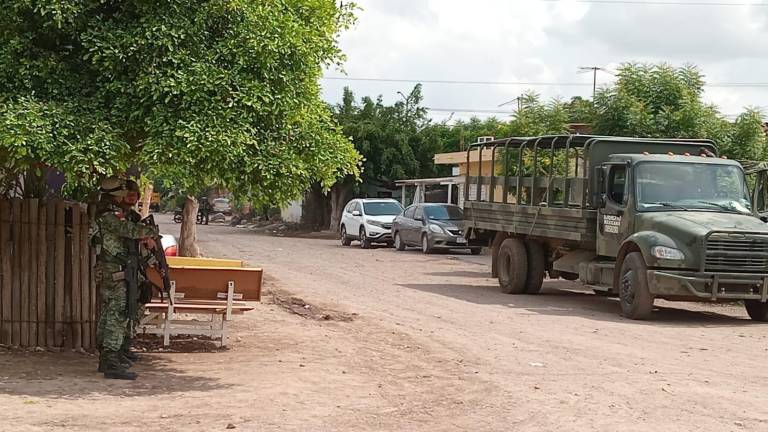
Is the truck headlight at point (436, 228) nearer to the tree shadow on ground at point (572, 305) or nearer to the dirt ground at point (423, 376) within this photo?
the tree shadow on ground at point (572, 305)

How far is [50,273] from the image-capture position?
34.0 ft

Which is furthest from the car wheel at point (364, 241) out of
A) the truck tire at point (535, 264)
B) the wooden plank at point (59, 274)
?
the wooden plank at point (59, 274)

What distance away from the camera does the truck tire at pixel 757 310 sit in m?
15.5

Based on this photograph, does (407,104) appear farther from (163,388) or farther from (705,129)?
(163,388)

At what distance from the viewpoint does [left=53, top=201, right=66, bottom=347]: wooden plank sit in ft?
33.9

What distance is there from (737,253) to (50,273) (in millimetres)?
9176

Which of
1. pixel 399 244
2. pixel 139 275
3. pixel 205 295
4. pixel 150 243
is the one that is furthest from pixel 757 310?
pixel 399 244

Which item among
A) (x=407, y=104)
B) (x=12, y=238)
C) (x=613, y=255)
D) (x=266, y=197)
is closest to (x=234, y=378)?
(x=266, y=197)

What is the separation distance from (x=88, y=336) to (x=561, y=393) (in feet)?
15.3

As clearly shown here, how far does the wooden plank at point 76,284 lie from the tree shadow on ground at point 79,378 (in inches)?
8.7

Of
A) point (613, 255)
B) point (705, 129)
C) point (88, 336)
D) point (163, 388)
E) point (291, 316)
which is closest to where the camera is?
point (163, 388)

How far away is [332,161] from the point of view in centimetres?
→ 939

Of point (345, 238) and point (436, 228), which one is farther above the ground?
point (436, 228)

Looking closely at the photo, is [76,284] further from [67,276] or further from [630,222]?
[630,222]
